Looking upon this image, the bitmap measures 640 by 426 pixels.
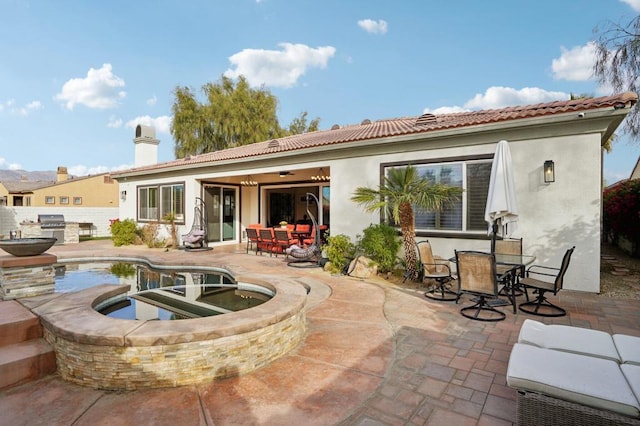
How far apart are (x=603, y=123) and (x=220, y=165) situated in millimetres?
10517

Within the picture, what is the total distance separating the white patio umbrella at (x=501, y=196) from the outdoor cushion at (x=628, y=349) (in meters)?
2.78

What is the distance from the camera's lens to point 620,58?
7.62 meters

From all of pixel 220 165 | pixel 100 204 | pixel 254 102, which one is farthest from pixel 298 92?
pixel 100 204

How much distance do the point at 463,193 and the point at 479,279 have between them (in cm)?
294

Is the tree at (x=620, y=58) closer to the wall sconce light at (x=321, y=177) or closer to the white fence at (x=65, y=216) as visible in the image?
the wall sconce light at (x=321, y=177)

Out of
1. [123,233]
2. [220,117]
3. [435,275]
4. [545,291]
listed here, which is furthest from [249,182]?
[220,117]

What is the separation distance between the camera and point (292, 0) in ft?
39.8

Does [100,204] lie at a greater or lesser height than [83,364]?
greater

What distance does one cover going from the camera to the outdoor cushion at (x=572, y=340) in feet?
9.02

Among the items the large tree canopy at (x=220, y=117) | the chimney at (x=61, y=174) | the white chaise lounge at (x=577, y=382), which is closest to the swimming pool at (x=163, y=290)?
the white chaise lounge at (x=577, y=382)

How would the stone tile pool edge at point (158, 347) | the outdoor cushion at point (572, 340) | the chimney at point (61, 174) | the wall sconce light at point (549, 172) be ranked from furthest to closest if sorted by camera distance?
the chimney at point (61, 174)
the wall sconce light at point (549, 172)
the stone tile pool edge at point (158, 347)
the outdoor cushion at point (572, 340)

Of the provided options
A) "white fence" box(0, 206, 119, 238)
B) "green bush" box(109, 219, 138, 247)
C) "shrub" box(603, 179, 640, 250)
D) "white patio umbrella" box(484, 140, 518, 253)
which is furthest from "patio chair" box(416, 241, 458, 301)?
"white fence" box(0, 206, 119, 238)

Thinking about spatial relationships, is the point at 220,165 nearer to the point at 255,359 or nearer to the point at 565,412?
the point at 255,359

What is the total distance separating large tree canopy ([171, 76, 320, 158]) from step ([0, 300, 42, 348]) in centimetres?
2452
